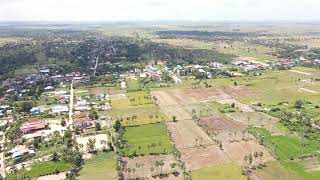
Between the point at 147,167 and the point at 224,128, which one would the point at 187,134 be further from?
the point at 147,167

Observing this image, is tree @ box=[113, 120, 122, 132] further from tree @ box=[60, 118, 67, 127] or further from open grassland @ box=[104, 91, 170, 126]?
tree @ box=[60, 118, 67, 127]

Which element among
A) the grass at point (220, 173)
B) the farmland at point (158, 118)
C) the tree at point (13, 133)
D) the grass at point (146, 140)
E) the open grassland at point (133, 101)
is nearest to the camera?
the grass at point (220, 173)

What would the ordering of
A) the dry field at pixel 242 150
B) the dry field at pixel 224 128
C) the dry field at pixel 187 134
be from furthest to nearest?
the dry field at pixel 224 128 → the dry field at pixel 187 134 → the dry field at pixel 242 150

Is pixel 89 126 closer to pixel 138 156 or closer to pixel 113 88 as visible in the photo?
pixel 138 156

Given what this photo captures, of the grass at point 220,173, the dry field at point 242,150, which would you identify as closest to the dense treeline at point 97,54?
the dry field at point 242,150

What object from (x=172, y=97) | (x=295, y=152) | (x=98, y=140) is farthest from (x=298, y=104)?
(x=98, y=140)

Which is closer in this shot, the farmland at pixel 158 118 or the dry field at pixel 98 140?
the farmland at pixel 158 118

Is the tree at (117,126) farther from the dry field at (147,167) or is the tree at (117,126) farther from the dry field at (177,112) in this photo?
the dry field at (147,167)
